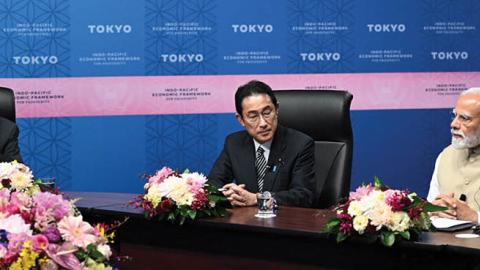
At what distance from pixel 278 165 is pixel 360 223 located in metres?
1.20

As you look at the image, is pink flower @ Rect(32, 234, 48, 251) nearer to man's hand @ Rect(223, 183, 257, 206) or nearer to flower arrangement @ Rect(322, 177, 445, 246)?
flower arrangement @ Rect(322, 177, 445, 246)

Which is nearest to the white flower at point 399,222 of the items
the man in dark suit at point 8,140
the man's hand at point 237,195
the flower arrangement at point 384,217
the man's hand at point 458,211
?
the flower arrangement at point 384,217

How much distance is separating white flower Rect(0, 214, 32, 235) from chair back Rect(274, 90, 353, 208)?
2.25m

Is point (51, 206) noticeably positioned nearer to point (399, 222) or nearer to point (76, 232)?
point (76, 232)

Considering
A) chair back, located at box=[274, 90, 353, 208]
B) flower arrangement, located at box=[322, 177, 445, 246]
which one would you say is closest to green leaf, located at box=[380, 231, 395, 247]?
flower arrangement, located at box=[322, 177, 445, 246]

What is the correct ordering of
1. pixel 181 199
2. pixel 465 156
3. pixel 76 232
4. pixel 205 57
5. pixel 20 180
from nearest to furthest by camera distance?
pixel 76 232, pixel 20 180, pixel 181 199, pixel 465 156, pixel 205 57

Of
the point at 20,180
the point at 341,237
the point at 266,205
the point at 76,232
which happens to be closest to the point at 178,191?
the point at 266,205

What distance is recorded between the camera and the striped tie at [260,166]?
137 inches

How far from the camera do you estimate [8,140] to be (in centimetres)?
385

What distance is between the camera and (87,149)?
15.6ft

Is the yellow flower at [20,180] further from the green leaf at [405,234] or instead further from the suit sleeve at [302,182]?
the green leaf at [405,234]

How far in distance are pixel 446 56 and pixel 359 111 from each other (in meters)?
0.69

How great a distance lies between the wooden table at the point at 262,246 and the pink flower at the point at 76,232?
3.59ft

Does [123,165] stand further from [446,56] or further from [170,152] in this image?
[446,56]
